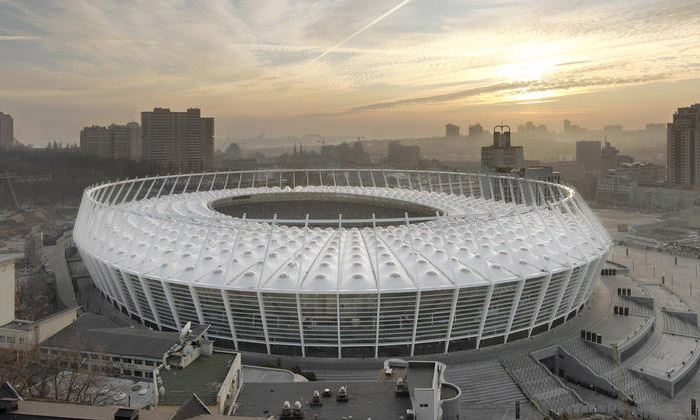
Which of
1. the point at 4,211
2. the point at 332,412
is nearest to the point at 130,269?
the point at 332,412

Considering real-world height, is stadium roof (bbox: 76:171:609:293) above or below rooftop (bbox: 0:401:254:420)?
above

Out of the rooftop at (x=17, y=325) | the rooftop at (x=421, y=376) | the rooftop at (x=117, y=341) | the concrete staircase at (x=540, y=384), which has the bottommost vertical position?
the concrete staircase at (x=540, y=384)

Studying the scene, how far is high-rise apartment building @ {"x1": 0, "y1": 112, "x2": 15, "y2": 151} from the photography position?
575 feet

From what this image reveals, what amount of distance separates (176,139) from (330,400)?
163 metres

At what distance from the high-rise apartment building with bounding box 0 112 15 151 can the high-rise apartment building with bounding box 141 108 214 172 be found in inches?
1594

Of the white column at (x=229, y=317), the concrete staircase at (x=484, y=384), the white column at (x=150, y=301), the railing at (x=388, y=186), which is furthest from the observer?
the railing at (x=388, y=186)

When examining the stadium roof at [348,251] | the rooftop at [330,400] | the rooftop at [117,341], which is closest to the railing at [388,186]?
the stadium roof at [348,251]

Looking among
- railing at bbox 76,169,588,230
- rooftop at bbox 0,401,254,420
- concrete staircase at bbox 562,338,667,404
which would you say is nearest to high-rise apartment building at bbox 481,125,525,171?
railing at bbox 76,169,588,230

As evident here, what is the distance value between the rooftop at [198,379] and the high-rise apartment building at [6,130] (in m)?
168

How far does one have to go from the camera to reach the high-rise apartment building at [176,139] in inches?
7077

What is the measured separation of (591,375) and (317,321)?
936 inches

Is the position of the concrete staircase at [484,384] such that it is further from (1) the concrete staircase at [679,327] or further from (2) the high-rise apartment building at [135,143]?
(2) the high-rise apartment building at [135,143]

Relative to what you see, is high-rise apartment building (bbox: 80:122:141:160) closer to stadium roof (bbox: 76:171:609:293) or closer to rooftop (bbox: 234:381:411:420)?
stadium roof (bbox: 76:171:609:293)

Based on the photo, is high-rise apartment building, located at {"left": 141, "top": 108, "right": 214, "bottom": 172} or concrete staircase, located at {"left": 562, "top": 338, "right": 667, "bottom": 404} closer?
concrete staircase, located at {"left": 562, "top": 338, "right": 667, "bottom": 404}
